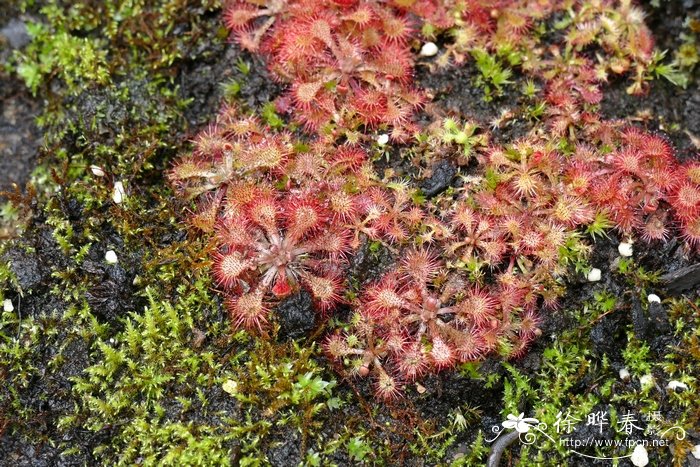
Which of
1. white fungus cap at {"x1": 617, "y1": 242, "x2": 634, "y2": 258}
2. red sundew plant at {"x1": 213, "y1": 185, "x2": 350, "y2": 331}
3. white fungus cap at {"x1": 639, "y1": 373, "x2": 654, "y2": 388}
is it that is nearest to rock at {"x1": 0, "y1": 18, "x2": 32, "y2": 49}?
red sundew plant at {"x1": 213, "y1": 185, "x2": 350, "y2": 331}

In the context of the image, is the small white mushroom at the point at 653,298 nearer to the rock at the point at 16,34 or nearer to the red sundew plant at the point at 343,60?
the red sundew plant at the point at 343,60

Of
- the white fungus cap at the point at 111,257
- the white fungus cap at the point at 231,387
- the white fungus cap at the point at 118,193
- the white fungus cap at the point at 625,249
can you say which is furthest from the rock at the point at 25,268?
the white fungus cap at the point at 625,249

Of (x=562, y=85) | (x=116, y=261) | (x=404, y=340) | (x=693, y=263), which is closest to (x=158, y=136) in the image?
(x=116, y=261)

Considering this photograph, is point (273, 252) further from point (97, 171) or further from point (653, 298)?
point (653, 298)

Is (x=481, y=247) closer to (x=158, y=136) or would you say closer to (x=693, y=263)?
(x=693, y=263)

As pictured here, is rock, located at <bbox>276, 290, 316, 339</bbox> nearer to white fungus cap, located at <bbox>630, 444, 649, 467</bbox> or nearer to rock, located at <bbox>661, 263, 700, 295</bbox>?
white fungus cap, located at <bbox>630, 444, 649, 467</bbox>

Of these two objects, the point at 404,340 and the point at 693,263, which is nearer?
the point at 404,340
